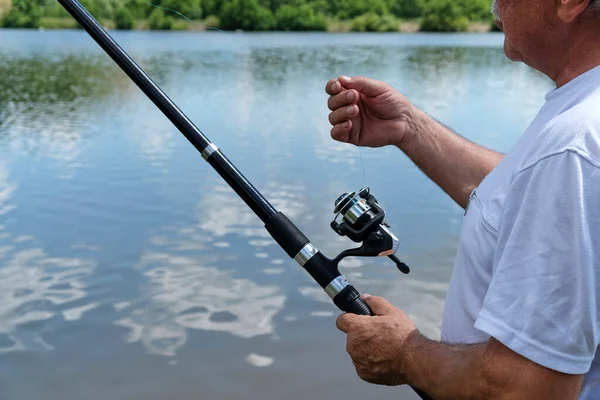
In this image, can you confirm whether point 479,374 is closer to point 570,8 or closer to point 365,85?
point 570,8

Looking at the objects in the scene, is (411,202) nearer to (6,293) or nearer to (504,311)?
(6,293)

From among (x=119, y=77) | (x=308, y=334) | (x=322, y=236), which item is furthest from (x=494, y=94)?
(x=308, y=334)

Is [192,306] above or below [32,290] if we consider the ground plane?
below

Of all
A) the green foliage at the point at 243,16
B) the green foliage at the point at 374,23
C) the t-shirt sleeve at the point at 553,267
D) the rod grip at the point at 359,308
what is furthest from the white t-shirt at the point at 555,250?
the green foliage at the point at 374,23

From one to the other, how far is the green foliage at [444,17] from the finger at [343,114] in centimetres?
4719

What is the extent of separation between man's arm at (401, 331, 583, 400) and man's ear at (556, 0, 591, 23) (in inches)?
23.6

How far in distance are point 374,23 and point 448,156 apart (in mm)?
44187

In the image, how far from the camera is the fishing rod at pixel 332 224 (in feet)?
5.99

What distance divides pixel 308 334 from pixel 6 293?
2203 mm

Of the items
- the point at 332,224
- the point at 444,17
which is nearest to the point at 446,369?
the point at 332,224

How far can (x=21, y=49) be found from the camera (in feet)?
85.6

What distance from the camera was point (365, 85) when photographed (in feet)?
7.11

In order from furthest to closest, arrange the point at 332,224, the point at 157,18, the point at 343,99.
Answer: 1. the point at 157,18
2. the point at 343,99
3. the point at 332,224

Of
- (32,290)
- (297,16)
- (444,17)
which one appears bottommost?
(444,17)
